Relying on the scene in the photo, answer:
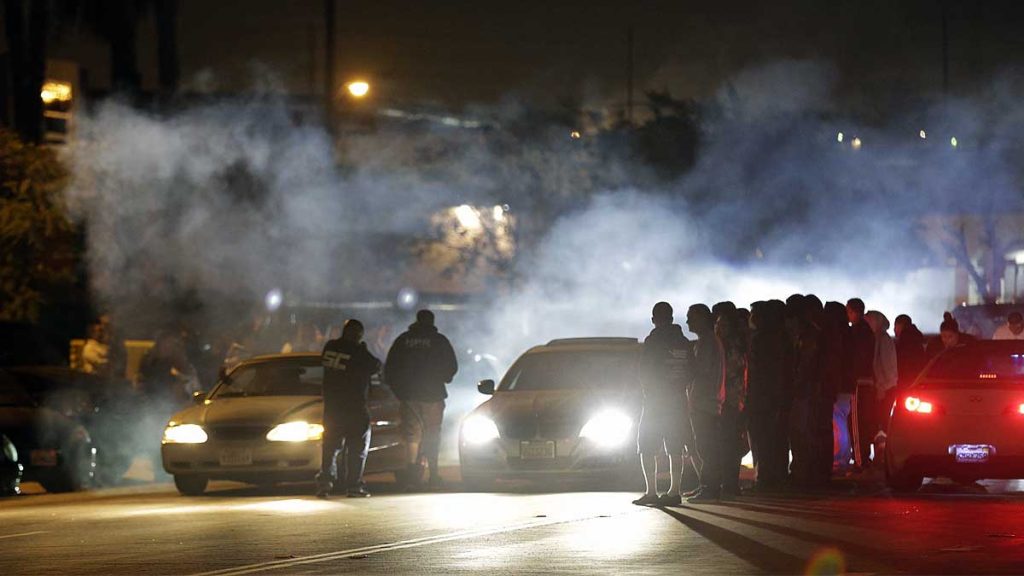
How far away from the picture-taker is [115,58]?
37688 mm

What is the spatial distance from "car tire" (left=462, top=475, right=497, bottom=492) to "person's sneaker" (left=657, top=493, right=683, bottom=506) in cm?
281

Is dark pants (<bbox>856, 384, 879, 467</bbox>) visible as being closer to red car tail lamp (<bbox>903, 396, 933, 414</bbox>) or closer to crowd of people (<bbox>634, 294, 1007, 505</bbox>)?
crowd of people (<bbox>634, 294, 1007, 505</bbox>)

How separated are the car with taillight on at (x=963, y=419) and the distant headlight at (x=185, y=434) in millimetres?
6518

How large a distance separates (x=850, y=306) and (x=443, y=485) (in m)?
4.67

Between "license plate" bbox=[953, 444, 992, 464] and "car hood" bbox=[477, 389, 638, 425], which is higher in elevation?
→ "car hood" bbox=[477, 389, 638, 425]

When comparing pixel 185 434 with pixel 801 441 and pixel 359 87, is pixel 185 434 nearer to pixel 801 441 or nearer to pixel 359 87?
pixel 801 441

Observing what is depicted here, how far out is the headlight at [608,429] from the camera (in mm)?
17172

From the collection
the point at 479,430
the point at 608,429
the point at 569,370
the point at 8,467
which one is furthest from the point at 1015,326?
the point at 8,467

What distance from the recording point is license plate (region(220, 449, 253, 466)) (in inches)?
686

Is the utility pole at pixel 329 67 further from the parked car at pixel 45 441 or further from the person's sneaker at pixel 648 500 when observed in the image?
the person's sneaker at pixel 648 500

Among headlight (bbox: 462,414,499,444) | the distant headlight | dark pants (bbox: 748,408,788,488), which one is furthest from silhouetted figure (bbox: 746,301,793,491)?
the distant headlight

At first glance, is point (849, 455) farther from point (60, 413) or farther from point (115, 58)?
point (115, 58)

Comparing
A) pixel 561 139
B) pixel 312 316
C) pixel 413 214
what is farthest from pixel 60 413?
pixel 561 139

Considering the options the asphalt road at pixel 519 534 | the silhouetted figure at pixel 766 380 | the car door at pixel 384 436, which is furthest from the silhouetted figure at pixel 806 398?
the car door at pixel 384 436
